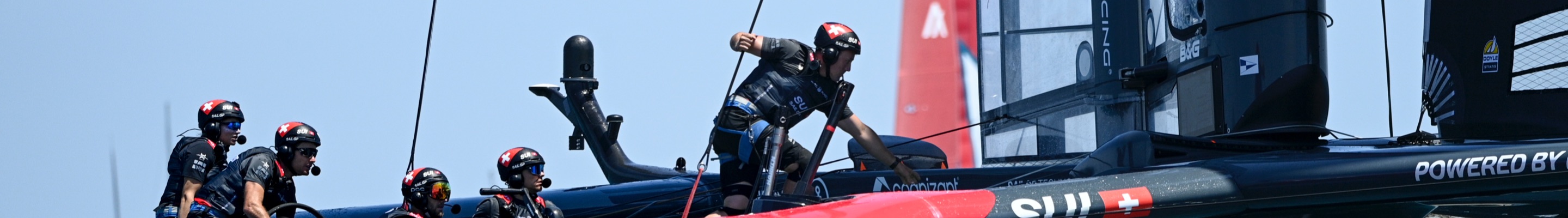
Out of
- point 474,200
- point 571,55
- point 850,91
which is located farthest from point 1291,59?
point 571,55

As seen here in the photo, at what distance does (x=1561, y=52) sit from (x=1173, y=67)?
191cm

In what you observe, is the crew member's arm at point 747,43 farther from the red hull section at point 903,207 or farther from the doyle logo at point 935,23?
the doyle logo at point 935,23

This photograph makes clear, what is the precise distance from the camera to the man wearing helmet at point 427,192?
618cm

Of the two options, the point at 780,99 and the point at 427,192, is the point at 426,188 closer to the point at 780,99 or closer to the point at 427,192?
the point at 427,192

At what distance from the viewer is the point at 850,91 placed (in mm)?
4816

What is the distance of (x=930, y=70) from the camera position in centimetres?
1989

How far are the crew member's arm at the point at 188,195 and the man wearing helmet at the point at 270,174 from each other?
1.75 feet

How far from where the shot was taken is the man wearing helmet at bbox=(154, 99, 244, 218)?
22.0 ft

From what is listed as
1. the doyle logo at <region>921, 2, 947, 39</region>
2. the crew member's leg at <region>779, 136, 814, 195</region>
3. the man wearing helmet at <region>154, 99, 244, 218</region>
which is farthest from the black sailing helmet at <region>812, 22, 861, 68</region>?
the doyle logo at <region>921, 2, 947, 39</region>

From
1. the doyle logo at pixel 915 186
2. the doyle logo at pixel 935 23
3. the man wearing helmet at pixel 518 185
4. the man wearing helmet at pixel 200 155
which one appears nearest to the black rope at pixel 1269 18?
the doyle logo at pixel 915 186

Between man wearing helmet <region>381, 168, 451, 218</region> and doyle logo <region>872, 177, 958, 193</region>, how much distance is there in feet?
5.74

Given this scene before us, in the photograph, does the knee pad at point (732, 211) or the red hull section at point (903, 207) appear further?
the knee pad at point (732, 211)

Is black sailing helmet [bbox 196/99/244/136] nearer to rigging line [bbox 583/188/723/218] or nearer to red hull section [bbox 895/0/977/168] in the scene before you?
rigging line [bbox 583/188/723/218]

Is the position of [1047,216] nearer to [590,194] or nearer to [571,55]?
[590,194]
